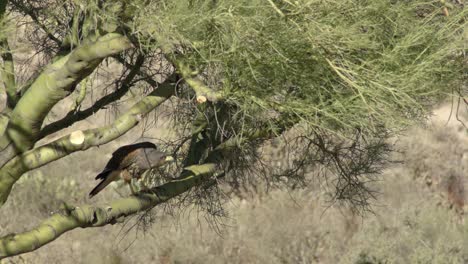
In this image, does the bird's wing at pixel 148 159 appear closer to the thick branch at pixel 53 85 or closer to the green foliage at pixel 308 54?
the thick branch at pixel 53 85

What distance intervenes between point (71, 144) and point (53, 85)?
26 centimetres

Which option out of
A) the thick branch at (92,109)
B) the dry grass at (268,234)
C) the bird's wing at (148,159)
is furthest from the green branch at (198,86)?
the dry grass at (268,234)

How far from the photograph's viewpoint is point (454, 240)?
9.35 metres

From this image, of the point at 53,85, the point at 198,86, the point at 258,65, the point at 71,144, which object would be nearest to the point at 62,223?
the point at 71,144

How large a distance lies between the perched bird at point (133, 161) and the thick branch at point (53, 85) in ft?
Result: 1.75

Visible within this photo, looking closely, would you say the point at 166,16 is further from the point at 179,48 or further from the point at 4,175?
the point at 4,175

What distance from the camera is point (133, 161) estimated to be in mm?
4328

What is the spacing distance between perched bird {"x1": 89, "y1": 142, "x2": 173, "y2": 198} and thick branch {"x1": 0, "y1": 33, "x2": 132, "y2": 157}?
534mm

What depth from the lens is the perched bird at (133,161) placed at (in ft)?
14.1

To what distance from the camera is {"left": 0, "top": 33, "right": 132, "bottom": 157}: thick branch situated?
11.6ft

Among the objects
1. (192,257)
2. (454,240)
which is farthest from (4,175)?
(454,240)

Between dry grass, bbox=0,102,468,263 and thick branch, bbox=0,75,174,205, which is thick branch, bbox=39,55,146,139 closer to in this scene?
thick branch, bbox=0,75,174,205

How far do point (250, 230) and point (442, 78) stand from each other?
5362 mm

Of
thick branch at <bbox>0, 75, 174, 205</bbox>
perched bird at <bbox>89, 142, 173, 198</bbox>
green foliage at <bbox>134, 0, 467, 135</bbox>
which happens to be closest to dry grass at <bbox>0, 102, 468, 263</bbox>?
perched bird at <bbox>89, 142, 173, 198</bbox>
